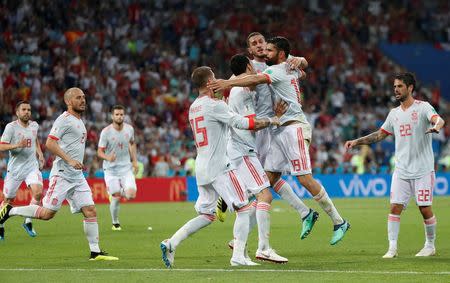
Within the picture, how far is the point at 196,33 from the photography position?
41.2m

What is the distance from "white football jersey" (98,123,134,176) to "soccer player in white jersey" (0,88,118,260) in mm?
7279

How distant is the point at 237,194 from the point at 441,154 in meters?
29.3

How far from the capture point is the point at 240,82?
42.4ft

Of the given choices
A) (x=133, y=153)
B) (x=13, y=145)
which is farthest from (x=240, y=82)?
(x=133, y=153)

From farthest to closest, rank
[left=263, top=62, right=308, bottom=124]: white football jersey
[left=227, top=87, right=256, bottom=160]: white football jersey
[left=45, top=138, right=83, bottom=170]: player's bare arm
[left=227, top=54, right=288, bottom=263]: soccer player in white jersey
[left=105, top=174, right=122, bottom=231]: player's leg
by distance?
[left=105, top=174, right=122, bottom=231]: player's leg → [left=45, top=138, right=83, bottom=170]: player's bare arm → [left=227, top=87, right=256, bottom=160]: white football jersey → [left=263, top=62, right=308, bottom=124]: white football jersey → [left=227, top=54, right=288, bottom=263]: soccer player in white jersey

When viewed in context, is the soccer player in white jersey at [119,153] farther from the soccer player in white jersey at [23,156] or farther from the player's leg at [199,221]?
the player's leg at [199,221]

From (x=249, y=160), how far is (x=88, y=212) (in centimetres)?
263

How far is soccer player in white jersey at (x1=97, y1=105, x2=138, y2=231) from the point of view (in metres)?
22.2

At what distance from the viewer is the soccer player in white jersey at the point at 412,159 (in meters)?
14.2

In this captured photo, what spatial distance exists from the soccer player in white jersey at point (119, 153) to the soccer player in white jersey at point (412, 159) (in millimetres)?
8938

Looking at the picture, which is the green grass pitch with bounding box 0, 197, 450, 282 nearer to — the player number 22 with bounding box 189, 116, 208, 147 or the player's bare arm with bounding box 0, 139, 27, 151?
the player number 22 with bounding box 189, 116, 208, 147

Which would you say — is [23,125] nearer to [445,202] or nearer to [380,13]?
[445,202]

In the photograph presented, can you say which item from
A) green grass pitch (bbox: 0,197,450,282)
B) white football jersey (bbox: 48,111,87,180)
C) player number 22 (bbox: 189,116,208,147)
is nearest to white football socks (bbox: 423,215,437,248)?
green grass pitch (bbox: 0,197,450,282)

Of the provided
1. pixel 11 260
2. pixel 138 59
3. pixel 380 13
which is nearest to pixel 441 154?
pixel 380 13
